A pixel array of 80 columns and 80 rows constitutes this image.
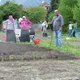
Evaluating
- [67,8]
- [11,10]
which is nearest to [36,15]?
[11,10]

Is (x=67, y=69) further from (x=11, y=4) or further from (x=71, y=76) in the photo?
(x=11, y=4)

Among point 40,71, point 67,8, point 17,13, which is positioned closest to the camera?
point 40,71

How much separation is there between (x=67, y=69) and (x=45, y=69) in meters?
0.60

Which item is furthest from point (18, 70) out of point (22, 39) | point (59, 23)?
point (22, 39)

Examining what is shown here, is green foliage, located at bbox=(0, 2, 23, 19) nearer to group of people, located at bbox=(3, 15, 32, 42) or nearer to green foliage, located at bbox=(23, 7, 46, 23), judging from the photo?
green foliage, located at bbox=(23, 7, 46, 23)

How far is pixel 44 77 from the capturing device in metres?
9.90

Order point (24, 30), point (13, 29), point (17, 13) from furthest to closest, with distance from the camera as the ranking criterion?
1. point (17, 13)
2. point (24, 30)
3. point (13, 29)

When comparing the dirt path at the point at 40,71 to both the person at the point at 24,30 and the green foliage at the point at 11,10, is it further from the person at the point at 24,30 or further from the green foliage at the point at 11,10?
the green foliage at the point at 11,10

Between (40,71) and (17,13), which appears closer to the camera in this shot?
(40,71)

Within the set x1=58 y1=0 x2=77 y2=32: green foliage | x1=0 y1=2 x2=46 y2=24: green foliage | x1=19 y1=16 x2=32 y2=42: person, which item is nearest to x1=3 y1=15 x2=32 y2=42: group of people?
x1=19 y1=16 x2=32 y2=42: person

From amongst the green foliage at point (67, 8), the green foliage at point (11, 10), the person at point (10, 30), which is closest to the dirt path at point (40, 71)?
the person at point (10, 30)

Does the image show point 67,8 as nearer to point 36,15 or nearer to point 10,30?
point 36,15

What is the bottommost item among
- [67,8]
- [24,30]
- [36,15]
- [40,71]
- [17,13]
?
[40,71]

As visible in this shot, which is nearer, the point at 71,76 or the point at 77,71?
the point at 71,76
